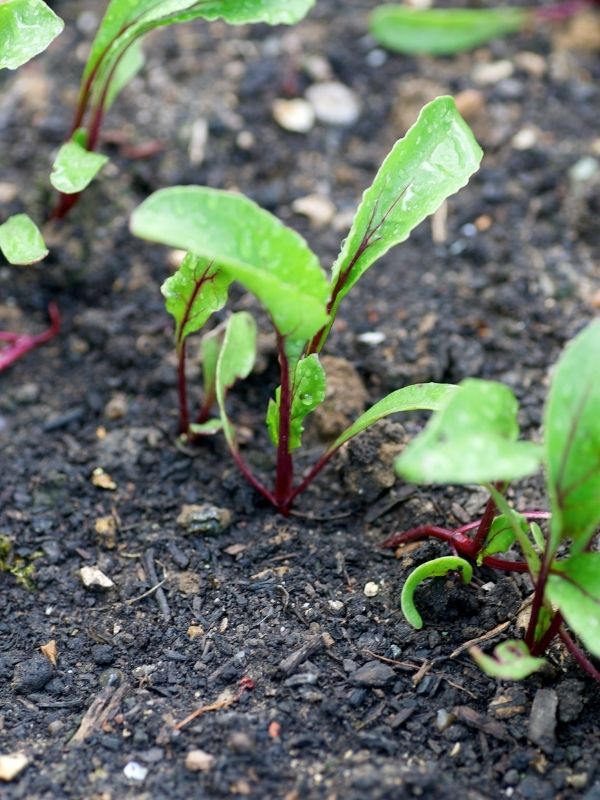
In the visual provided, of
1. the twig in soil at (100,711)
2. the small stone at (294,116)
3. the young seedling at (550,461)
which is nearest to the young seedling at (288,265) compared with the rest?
the young seedling at (550,461)

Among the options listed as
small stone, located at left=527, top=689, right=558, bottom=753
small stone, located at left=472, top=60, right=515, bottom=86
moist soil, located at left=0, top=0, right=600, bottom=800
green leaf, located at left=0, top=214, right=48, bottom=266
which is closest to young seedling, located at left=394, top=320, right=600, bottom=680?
small stone, located at left=527, top=689, right=558, bottom=753

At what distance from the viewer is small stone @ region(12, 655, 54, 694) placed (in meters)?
1.52

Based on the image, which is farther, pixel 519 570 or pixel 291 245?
pixel 519 570

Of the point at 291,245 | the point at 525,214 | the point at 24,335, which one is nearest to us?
the point at 291,245

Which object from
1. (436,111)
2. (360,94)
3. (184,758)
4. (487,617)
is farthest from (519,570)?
(360,94)

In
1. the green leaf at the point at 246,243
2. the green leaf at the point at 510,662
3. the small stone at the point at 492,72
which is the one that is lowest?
the green leaf at the point at 510,662

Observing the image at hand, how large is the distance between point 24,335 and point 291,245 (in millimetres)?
1059

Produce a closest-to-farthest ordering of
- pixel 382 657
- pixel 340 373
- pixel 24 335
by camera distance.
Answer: pixel 382 657
pixel 340 373
pixel 24 335

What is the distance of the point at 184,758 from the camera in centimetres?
137

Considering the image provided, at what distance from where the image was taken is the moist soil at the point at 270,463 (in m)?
1.40

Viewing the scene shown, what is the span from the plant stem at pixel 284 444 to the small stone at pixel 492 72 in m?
1.36

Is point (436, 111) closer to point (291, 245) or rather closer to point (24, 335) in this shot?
point (291, 245)

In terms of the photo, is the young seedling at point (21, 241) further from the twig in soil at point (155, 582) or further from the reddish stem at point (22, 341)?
the twig in soil at point (155, 582)

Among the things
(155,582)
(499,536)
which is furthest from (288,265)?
(155,582)
